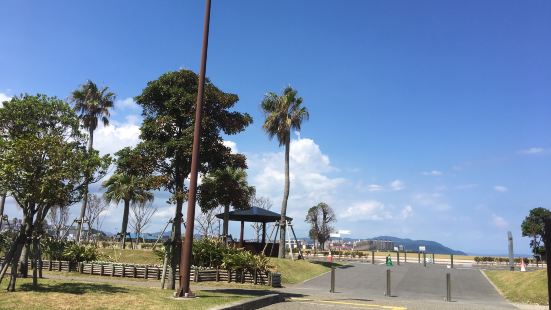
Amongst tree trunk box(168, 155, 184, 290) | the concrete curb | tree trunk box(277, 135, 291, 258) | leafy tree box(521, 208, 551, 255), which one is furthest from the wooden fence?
leafy tree box(521, 208, 551, 255)

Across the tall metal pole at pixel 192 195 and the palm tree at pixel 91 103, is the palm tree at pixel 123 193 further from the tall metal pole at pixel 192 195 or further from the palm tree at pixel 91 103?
the tall metal pole at pixel 192 195

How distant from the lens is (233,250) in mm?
24188

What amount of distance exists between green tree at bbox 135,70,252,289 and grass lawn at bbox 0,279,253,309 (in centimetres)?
355

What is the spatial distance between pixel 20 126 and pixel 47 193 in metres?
2.56

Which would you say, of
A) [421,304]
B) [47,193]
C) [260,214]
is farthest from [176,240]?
[260,214]

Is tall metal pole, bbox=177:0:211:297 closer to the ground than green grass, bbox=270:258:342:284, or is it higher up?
higher up

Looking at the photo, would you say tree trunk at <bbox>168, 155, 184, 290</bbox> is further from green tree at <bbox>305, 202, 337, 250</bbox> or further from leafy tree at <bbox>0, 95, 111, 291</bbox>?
green tree at <bbox>305, 202, 337, 250</bbox>

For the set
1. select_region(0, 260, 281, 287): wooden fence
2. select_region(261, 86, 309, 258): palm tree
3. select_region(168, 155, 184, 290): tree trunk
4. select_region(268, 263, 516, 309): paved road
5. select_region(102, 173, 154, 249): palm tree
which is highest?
select_region(261, 86, 309, 258): palm tree

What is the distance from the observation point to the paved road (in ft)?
50.5

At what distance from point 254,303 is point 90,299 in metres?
4.51

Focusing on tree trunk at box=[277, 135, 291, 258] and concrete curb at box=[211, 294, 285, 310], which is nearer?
concrete curb at box=[211, 294, 285, 310]

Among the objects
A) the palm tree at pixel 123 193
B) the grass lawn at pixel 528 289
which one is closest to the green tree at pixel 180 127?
the grass lawn at pixel 528 289

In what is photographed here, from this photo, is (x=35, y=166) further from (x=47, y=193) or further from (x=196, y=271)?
(x=196, y=271)

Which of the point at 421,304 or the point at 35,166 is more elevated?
the point at 35,166
